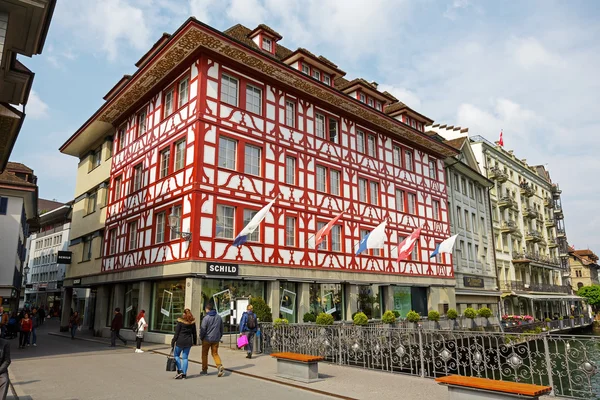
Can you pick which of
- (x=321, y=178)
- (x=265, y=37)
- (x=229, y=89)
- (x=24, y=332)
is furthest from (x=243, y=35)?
(x=24, y=332)

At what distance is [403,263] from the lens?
29.6 m

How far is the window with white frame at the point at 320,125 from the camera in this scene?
2597cm

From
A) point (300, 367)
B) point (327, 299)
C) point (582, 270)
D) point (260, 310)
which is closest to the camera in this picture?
point (300, 367)

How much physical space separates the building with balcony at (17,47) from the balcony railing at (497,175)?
143ft

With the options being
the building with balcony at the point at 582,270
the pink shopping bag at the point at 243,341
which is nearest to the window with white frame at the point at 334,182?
the pink shopping bag at the point at 243,341

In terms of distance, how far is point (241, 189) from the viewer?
835 inches

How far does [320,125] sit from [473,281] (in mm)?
21342

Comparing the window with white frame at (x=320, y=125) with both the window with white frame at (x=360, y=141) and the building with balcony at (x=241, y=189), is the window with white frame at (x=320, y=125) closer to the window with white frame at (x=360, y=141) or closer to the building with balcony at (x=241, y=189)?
the building with balcony at (x=241, y=189)

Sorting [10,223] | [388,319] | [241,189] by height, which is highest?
[10,223]

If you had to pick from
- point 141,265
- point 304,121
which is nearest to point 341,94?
point 304,121

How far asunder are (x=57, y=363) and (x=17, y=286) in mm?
25539

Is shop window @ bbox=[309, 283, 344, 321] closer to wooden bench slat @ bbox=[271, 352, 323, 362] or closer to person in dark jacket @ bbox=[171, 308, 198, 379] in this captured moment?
wooden bench slat @ bbox=[271, 352, 323, 362]

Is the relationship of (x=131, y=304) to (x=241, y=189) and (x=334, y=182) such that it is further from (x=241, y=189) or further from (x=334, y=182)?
(x=334, y=182)

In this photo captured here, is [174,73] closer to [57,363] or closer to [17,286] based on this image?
[57,363]
